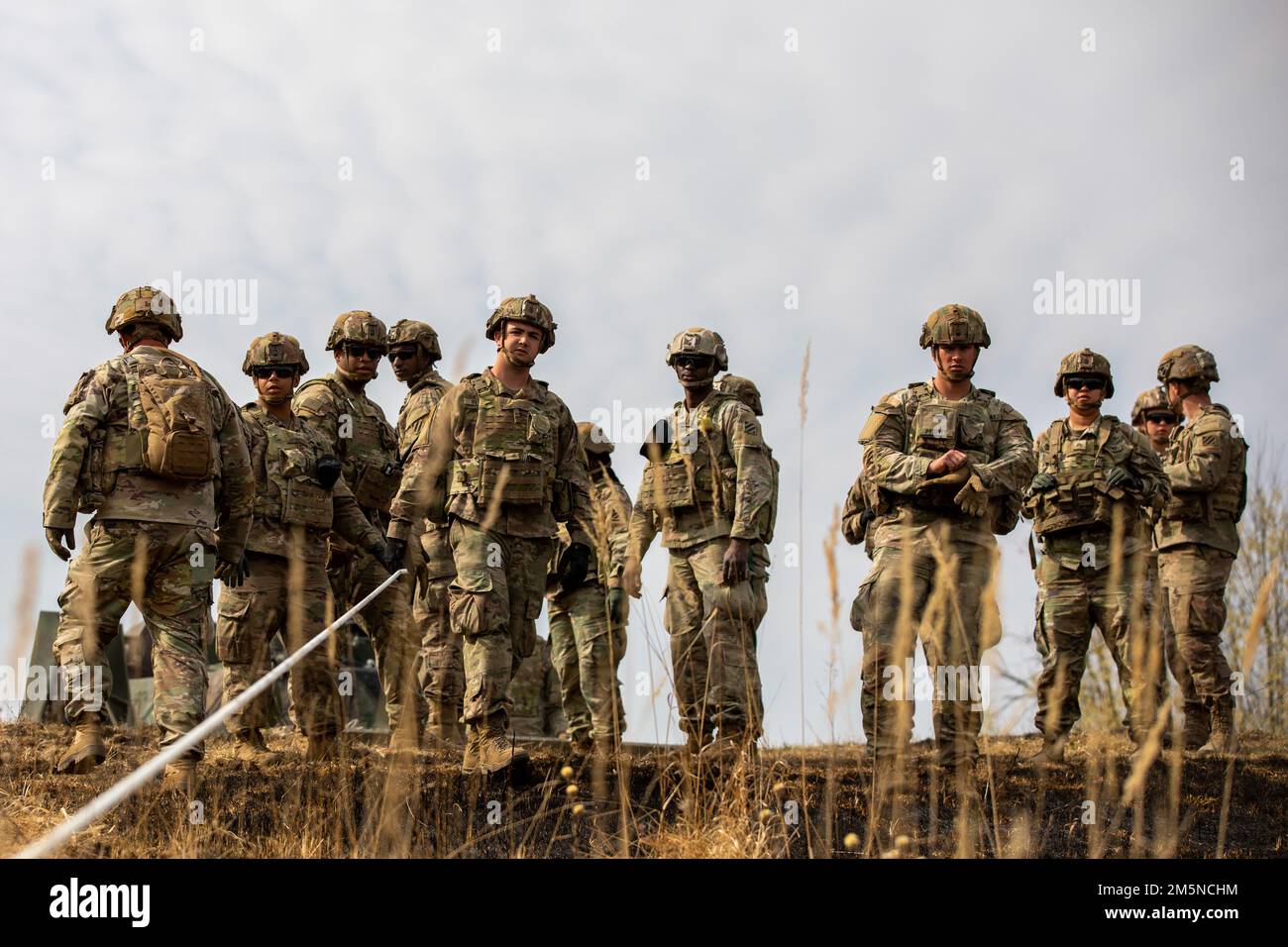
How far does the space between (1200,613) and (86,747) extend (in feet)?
27.0

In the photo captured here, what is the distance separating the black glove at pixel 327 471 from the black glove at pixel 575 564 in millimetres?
1581

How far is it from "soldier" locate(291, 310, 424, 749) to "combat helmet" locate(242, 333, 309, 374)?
47 centimetres

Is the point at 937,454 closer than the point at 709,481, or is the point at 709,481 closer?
the point at 937,454

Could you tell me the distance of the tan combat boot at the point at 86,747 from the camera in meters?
6.73

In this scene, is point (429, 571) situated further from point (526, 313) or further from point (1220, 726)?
point (1220, 726)

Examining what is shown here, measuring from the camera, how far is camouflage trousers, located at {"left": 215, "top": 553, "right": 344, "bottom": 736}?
802 cm

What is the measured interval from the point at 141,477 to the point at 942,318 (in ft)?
15.1

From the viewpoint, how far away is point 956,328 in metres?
7.84

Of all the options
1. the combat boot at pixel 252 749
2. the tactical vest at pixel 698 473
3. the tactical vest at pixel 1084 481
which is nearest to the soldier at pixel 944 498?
the tactical vest at pixel 698 473

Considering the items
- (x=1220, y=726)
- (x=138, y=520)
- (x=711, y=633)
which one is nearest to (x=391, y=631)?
(x=711, y=633)

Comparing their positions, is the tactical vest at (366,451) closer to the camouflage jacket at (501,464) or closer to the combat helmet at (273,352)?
the combat helmet at (273,352)
